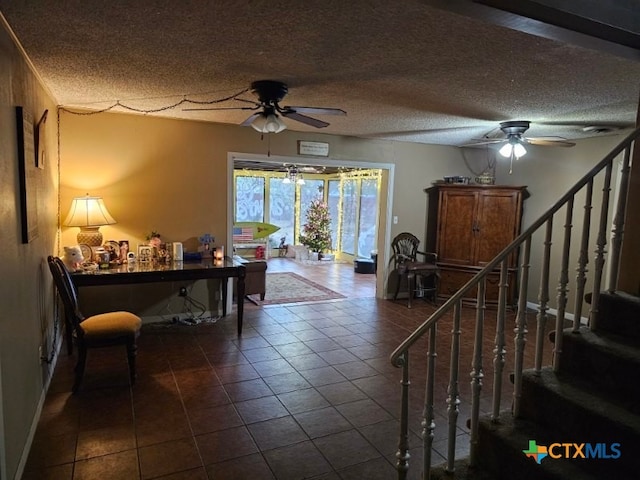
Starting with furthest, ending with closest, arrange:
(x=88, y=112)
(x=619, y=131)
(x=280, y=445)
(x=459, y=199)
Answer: (x=459, y=199), (x=619, y=131), (x=88, y=112), (x=280, y=445)

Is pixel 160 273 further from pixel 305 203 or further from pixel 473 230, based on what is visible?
pixel 305 203

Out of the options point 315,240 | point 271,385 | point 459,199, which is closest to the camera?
point 271,385

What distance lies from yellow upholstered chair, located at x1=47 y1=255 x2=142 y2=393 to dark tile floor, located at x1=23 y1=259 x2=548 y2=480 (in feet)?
0.77

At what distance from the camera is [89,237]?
4113mm

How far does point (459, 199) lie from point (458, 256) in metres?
0.79

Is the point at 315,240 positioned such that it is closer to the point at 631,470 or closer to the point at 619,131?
the point at 619,131

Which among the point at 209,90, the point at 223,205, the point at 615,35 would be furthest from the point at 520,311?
the point at 223,205

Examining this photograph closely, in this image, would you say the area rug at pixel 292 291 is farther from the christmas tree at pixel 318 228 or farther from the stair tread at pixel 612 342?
the stair tread at pixel 612 342

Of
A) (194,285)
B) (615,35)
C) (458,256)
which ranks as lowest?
(194,285)

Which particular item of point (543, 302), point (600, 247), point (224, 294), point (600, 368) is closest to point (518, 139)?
point (600, 247)

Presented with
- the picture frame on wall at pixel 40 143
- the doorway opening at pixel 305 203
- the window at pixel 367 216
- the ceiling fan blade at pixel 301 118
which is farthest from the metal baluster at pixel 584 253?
the window at pixel 367 216

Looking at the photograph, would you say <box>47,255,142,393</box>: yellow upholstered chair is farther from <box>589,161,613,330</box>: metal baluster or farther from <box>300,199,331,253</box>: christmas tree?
<box>300,199,331,253</box>: christmas tree

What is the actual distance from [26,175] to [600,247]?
3.00 meters

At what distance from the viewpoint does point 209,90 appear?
3299 mm
